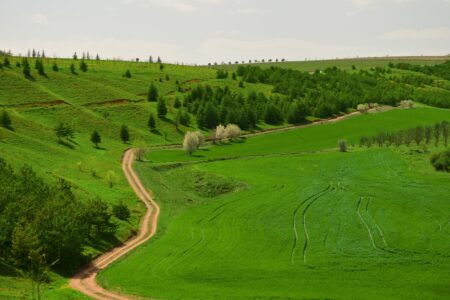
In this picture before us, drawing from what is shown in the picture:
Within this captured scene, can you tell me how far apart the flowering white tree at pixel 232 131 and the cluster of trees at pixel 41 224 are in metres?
79.3

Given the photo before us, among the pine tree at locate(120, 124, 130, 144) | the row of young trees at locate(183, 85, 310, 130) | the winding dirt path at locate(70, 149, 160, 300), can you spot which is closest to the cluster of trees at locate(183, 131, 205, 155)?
the pine tree at locate(120, 124, 130, 144)

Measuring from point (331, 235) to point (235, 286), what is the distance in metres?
21.0

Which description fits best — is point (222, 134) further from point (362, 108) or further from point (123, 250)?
point (123, 250)

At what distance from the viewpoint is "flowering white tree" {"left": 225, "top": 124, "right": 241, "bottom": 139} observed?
14250 centimetres

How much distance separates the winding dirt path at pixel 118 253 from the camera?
4816 cm

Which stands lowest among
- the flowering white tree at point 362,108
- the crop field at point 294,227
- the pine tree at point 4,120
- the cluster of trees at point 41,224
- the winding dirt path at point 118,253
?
the winding dirt path at point 118,253

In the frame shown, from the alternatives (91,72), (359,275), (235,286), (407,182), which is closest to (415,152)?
(407,182)

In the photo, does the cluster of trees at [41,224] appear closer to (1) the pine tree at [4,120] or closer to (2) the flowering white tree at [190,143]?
(1) the pine tree at [4,120]

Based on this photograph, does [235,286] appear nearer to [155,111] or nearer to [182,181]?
[182,181]

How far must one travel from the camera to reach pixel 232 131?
14275cm

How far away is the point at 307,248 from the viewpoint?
6128cm

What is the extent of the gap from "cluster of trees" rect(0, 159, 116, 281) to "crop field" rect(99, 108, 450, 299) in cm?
531

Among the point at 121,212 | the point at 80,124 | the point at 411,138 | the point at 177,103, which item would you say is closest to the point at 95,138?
the point at 80,124

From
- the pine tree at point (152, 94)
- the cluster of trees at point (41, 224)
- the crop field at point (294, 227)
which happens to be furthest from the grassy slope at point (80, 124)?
the crop field at point (294, 227)
